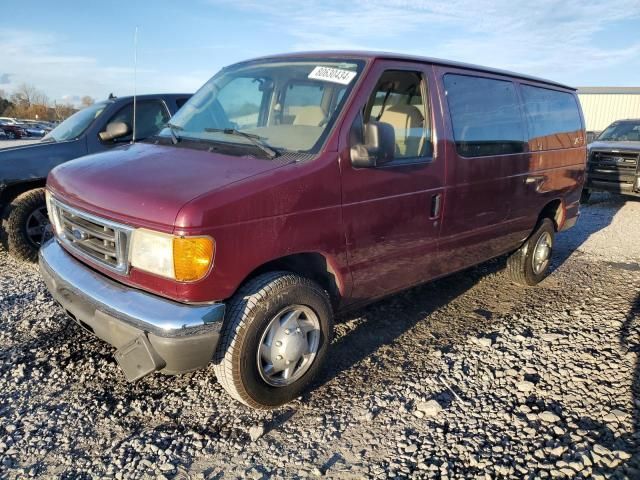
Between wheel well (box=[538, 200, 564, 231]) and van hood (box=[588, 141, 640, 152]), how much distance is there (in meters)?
6.24

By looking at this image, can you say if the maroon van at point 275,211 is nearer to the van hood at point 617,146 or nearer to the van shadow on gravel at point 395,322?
the van shadow on gravel at point 395,322

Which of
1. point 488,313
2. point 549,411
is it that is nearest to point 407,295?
point 488,313

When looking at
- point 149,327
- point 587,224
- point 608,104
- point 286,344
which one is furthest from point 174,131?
point 608,104

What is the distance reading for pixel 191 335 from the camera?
234 cm

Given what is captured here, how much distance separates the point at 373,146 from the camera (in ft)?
9.29

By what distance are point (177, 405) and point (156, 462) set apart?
50 cm

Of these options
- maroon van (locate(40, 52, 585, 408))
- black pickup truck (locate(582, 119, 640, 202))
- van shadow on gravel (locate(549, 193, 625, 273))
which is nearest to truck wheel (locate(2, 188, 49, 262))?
maroon van (locate(40, 52, 585, 408))

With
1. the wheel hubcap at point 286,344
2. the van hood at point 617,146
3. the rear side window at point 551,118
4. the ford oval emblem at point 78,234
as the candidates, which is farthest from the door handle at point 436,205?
the van hood at point 617,146

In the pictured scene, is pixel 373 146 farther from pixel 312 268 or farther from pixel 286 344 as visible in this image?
pixel 286 344

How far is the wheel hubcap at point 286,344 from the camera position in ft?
9.04

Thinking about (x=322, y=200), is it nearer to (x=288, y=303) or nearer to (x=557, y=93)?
(x=288, y=303)

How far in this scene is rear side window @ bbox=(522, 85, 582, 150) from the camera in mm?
4695

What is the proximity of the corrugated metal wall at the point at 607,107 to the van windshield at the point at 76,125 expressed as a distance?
125 ft

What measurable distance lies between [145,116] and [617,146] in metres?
10.00
